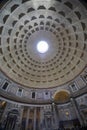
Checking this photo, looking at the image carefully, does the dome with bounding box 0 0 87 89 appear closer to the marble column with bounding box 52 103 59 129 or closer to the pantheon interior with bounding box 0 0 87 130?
the pantheon interior with bounding box 0 0 87 130

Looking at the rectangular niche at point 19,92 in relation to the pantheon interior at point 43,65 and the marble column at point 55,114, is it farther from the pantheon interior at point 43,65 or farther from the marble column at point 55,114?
the marble column at point 55,114

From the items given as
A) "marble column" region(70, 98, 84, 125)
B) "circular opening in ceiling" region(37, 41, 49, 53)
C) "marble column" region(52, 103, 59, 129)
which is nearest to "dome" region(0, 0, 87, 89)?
"circular opening in ceiling" region(37, 41, 49, 53)

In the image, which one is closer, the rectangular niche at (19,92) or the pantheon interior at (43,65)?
the pantheon interior at (43,65)

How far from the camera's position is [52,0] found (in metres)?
15.3

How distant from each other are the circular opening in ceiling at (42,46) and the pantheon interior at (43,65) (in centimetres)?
4

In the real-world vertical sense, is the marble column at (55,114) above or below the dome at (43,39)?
below

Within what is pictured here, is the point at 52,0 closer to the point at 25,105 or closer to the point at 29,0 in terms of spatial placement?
the point at 29,0

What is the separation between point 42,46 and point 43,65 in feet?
13.5

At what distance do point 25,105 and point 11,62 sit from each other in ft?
27.1

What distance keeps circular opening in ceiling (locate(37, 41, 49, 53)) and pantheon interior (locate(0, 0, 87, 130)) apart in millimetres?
42

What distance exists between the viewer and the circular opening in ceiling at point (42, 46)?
25906mm

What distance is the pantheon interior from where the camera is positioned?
57.4ft

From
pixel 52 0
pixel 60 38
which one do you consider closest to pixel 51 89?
pixel 60 38

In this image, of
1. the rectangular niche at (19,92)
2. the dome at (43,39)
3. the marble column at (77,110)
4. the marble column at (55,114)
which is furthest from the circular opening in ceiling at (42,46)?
the marble column at (77,110)
